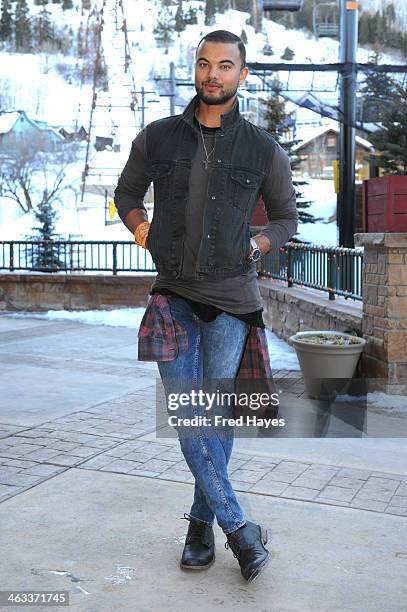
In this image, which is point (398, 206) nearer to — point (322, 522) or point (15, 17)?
point (322, 522)

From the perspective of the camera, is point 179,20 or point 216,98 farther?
point 179,20

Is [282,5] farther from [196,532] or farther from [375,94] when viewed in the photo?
[196,532]

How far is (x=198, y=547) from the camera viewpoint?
10.8 feet

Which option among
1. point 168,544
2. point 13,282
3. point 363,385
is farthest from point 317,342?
point 13,282

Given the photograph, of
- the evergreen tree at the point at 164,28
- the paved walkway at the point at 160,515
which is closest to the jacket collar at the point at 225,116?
the paved walkway at the point at 160,515

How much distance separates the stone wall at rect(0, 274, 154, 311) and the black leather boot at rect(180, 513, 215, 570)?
1144 centimetres

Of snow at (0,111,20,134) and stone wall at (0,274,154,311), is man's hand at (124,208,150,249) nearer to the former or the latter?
stone wall at (0,274,154,311)

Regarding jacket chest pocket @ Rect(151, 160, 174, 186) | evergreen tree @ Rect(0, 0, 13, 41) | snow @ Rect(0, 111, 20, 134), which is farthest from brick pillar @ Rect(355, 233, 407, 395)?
evergreen tree @ Rect(0, 0, 13, 41)

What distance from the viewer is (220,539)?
11.9 ft

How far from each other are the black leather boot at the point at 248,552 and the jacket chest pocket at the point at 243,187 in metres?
1.28

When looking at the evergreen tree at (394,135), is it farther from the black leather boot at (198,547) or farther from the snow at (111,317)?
the black leather boot at (198,547)

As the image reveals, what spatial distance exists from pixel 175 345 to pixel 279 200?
2.41 ft

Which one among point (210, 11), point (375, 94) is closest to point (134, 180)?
point (375, 94)

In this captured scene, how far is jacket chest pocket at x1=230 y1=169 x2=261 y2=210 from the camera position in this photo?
9.93ft
